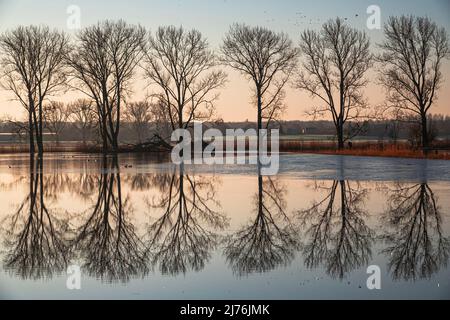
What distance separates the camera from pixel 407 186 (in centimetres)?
1936

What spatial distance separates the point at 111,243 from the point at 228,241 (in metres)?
2.19

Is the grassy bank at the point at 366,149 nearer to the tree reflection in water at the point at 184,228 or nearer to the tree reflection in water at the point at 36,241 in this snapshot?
the tree reflection in water at the point at 184,228

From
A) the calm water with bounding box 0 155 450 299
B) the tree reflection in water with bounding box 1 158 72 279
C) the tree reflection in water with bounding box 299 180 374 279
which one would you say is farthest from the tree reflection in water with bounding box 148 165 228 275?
the tree reflection in water with bounding box 299 180 374 279

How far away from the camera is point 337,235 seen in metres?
10.8

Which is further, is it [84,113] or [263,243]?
[84,113]

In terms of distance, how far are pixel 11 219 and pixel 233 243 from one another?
6.05 meters

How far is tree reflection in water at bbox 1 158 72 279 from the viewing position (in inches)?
342

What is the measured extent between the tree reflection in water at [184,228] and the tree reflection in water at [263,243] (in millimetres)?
463

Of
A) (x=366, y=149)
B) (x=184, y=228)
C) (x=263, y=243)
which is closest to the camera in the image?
(x=263, y=243)

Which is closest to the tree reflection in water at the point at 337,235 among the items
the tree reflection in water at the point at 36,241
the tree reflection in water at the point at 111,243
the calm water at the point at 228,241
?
the calm water at the point at 228,241

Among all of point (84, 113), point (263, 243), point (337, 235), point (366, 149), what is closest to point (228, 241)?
point (263, 243)

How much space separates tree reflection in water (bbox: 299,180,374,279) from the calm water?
30 mm

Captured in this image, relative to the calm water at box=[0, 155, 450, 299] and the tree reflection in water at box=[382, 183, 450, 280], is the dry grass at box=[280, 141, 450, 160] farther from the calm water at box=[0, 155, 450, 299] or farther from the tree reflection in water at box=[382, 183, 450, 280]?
the tree reflection in water at box=[382, 183, 450, 280]

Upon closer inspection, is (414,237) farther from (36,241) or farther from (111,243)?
(36,241)
